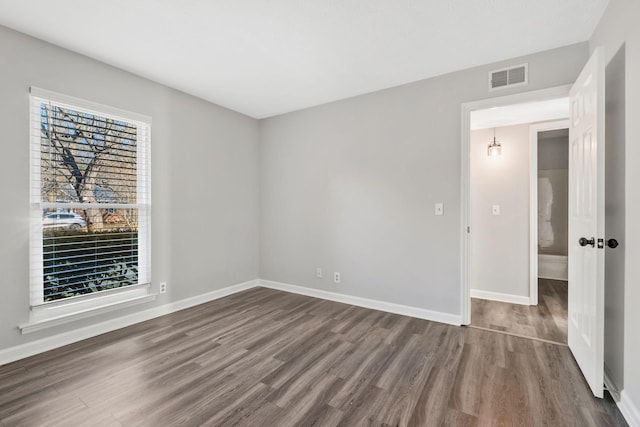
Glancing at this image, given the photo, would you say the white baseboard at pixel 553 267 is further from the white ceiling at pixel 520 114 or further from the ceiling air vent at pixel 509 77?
the ceiling air vent at pixel 509 77

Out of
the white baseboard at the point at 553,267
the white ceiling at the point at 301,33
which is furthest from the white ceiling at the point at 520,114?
the white baseboard at the point at 553,267

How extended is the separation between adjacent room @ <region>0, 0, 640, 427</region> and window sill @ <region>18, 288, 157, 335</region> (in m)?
0.02

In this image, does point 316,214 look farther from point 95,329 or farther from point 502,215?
point 95,329

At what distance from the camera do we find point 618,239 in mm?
1829

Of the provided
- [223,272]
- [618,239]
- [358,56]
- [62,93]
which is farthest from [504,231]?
[62,93]

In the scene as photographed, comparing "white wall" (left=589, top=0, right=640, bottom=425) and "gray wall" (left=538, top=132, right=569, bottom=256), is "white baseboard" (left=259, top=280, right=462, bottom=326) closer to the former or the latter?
"white wall" (left=589, top=0, right=640, bottom=425)

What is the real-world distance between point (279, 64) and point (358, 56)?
29.8 inches

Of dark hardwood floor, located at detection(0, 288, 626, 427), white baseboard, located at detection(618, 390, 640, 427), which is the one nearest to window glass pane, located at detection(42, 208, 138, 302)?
dark hardwood floor, located at detection(0, 288, 626, 427)

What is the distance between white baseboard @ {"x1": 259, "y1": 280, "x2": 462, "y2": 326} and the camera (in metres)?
3.01

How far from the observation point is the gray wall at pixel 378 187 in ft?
9.71

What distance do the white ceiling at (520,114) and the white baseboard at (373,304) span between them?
216cm

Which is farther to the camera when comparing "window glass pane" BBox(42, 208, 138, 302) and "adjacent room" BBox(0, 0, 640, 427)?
"window glass pane" BBox(42, 208, 138, 302)

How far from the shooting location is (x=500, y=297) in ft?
12.4

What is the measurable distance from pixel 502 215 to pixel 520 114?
4.11ft
